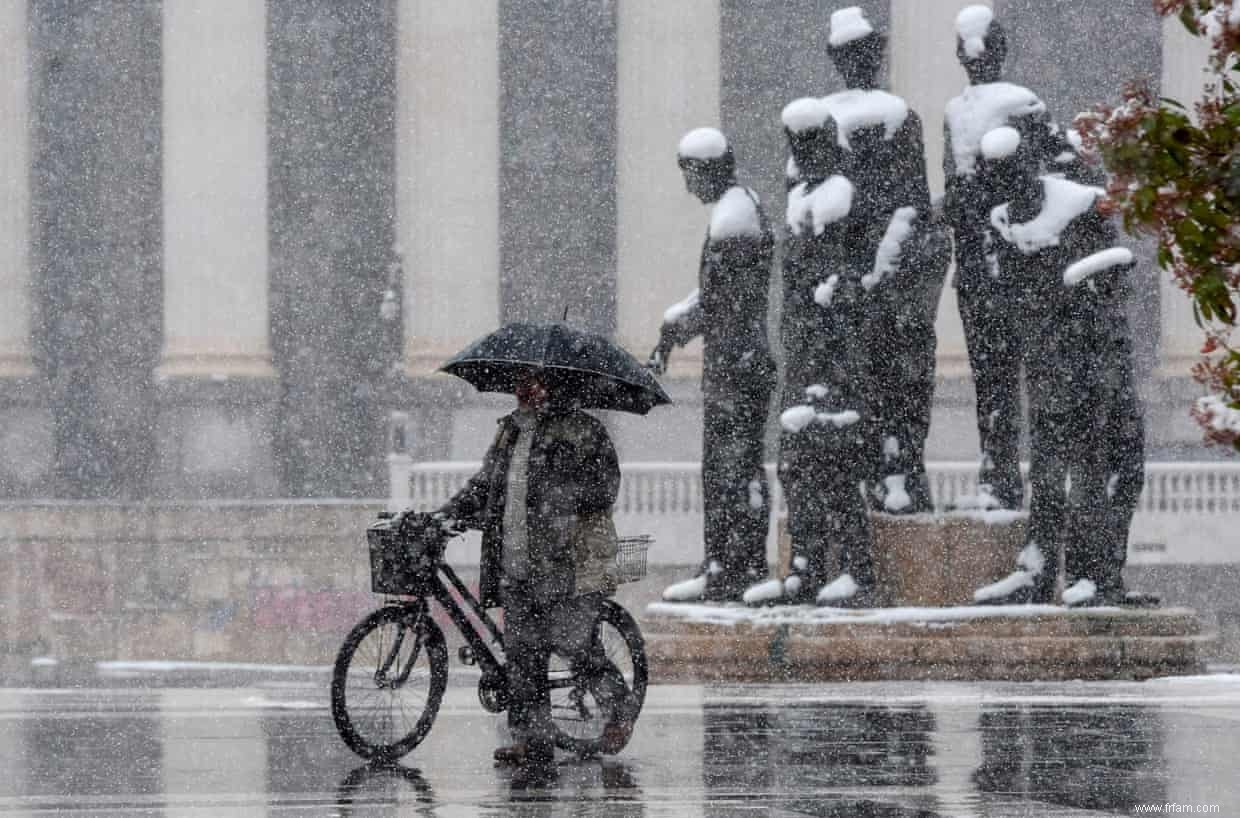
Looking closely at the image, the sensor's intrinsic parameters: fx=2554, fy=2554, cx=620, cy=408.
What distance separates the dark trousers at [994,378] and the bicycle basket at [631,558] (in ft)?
12.9

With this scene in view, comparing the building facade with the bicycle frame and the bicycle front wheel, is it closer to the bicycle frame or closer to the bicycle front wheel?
the bicycle frame

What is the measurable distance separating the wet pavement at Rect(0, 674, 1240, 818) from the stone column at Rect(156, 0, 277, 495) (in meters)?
20.3

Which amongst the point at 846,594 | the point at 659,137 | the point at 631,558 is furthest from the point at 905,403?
the point at 659,137

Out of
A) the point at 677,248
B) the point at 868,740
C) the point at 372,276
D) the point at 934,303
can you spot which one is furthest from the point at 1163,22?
the point at 868,740

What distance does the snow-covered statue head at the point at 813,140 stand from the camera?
1516 centimetres

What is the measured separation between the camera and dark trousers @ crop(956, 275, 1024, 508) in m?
15.3

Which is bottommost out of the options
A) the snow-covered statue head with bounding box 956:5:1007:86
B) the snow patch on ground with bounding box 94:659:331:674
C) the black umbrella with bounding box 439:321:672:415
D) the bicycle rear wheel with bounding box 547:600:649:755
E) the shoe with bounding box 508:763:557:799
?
the snow patch on ground with bounding box 94:659:331:674

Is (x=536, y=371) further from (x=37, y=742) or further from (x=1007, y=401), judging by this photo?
(x=1007, y=401)

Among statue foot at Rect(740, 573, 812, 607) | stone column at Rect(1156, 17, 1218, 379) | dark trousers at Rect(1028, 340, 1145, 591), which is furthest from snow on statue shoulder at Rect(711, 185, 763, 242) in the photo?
stone column at Rect(1156, 17, 1218, 379)

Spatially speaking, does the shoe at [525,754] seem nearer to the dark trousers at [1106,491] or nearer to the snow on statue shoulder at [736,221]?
the dark trousers at [1106,491]

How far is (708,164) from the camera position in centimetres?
1579

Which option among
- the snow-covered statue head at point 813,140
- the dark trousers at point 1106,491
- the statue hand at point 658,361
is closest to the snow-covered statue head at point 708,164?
the snow-covered statue head at point 813,140

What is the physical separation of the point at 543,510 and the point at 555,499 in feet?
0.23

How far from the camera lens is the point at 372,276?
1444 inches
